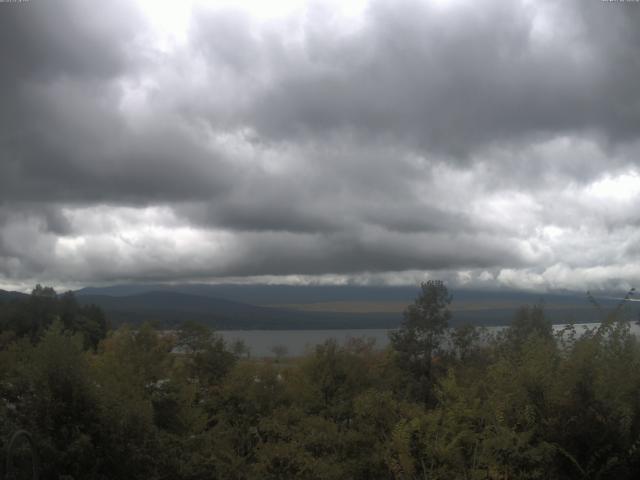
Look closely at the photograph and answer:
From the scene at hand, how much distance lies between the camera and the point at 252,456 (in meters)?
26.9

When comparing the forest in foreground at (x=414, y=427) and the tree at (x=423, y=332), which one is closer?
the forest in foreground at (x=414, y=427)

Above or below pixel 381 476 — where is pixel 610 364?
above

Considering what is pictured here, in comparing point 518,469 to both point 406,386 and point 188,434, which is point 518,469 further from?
point 406,386

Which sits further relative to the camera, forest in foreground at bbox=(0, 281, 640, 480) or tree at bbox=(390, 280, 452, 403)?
tree at bbox=(390, 280, 452, 403)

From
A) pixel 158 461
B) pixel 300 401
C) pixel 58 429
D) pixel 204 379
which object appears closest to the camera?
pixel 58 429

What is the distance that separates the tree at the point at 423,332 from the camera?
53031 mm

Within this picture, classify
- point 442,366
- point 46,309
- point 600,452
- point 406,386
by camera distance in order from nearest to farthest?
point 600,452
point 406,386
point 442,366
point 46,309

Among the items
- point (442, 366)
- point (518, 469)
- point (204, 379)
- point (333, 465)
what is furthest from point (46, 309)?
point (518, 469)

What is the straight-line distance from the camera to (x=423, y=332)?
185 feet

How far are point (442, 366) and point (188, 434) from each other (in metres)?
29.5

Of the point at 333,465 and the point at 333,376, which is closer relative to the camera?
the point at 333,465

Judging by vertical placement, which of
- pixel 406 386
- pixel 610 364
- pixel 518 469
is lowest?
pixel 406 386

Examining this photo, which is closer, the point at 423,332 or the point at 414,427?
the point at 414,427

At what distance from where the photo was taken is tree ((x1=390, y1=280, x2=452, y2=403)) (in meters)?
A: 53.0
